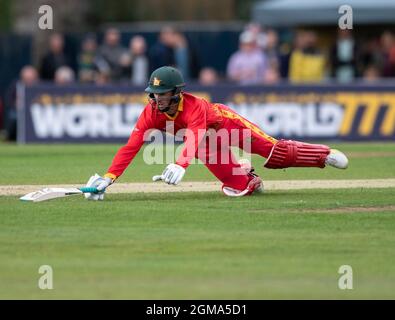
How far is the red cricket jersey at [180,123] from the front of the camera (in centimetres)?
1338

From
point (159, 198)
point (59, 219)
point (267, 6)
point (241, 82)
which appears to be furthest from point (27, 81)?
point (59, 219)

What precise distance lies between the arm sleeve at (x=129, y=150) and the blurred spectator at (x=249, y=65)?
12.9 metres

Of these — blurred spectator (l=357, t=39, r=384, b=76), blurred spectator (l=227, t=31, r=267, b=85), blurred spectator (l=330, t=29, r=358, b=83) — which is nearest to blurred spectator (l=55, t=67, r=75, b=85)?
blurred spectator (l=227, t=31, r=267, b=85)

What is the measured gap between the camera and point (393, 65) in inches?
1099

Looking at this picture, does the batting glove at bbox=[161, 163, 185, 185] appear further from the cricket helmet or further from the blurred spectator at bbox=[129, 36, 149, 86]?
the blurred spectator at bbox=[129, 36, 149, 86]

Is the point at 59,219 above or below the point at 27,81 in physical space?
below

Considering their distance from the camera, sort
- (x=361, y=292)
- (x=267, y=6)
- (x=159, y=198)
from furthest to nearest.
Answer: (x=267, y=6) → (x=159, y=198) → (x=361, y=292)

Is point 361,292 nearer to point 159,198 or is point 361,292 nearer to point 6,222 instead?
point 6,222

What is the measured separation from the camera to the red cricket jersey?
13383mm

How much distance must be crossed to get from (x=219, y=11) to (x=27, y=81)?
15288 mm

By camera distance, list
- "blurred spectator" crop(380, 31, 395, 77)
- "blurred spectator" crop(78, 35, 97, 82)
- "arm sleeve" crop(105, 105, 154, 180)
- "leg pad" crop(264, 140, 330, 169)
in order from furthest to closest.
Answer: "blurred spectator" crop(380, 31, 395, 77) → "blurred spectator" crop(78, 35, 97, 82) → "leg pad" crop(264, 140, 330, 169) → "arm sleeve" crop(105, 105, 154, 180)

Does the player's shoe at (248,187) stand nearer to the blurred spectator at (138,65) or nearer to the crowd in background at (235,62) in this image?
the crowd in background at (235,62)

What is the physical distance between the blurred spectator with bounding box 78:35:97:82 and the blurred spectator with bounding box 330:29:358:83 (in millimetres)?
5758

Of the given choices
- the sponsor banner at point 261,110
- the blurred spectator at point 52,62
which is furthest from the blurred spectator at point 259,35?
the blurred spectator at point 52,62
